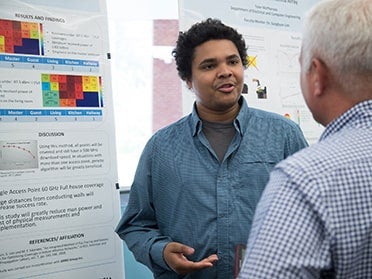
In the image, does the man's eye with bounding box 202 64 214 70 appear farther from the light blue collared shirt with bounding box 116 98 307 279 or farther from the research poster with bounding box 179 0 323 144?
the research poster with bounding box 179 0 323 144

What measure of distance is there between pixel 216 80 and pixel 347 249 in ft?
3.58

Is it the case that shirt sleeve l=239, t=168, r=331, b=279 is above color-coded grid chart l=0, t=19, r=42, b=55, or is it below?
below

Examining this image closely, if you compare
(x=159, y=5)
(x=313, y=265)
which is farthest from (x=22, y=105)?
(x=313, y=265)

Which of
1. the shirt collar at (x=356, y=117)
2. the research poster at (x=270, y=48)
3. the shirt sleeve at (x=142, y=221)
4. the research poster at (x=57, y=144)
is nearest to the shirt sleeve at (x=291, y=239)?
the shirt collar at (x=356, y=117)

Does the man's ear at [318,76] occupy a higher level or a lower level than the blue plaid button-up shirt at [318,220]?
higher

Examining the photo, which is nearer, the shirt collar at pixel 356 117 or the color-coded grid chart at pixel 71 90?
the shirt collar at pixel 356 117

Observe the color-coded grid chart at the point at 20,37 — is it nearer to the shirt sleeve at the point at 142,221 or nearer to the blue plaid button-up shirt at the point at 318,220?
the shirt sleeve at the point at 142,221

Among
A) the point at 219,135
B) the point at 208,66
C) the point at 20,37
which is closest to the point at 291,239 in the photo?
the point at 219,135

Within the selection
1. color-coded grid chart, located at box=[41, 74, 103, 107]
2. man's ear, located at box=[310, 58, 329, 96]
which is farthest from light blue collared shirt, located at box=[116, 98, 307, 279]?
man's ear, located at box=[310, 58, 329, 96]

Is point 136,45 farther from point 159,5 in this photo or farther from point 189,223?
point 189,223

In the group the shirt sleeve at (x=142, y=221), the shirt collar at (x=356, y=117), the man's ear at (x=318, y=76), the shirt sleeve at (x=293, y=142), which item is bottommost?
the shirt sleeve at (x=142, y=221)

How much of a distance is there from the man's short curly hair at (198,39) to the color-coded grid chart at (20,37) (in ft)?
1.90

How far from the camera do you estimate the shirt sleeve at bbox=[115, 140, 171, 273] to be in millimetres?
1661

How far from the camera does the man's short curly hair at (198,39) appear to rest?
1.83m
